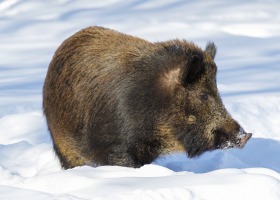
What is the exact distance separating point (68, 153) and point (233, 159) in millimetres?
1690

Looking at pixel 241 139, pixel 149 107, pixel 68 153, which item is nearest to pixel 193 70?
pixel 149 107

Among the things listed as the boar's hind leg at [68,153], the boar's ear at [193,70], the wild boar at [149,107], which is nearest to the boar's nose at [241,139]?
the wild boar at [149,107]

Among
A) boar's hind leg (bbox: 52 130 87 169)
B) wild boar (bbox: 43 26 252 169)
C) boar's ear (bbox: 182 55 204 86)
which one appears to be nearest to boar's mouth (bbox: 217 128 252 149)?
Result: wild boar (bbox: 43 26 252 169)

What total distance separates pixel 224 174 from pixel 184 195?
57 cm

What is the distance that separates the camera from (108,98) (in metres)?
7.38

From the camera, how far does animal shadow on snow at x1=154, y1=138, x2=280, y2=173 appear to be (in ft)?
26.9

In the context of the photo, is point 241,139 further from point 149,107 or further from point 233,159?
point 233,159

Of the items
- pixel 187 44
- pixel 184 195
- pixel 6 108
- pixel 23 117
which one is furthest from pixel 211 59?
pixel 6 108

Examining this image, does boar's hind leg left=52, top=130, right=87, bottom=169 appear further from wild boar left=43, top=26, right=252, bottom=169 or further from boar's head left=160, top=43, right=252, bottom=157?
boar's head left=160, top=43, right=252, bottom=157

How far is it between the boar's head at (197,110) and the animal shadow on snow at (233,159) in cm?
51

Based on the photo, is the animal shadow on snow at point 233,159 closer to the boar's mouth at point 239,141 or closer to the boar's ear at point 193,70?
the boar's mouth at point 239,141

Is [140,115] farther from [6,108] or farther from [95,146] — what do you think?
[6,108]

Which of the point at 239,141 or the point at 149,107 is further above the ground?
the point at 149,107

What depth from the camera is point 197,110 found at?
7359 millimetres
